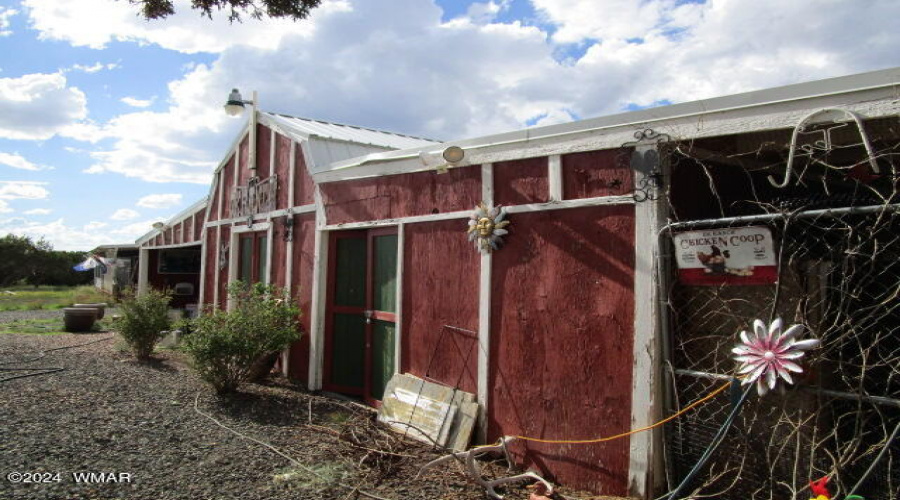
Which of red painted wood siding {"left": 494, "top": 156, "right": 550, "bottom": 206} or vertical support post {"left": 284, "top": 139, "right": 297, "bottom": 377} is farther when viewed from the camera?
vertical support post {"left": 284, "top": 139, "right": 297, "bottom": 377}

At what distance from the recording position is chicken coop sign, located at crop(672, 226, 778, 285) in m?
3.11

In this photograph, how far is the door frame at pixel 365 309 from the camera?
5922mm

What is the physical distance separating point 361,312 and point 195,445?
2.41m

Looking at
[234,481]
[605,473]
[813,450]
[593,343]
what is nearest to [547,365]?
[593,343]

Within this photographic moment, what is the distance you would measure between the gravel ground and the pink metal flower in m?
1.91

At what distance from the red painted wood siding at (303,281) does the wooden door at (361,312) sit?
1.23 feet

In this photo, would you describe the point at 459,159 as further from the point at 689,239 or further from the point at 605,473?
the point at 605,473

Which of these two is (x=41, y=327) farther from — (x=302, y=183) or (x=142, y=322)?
(x=302, y=183)

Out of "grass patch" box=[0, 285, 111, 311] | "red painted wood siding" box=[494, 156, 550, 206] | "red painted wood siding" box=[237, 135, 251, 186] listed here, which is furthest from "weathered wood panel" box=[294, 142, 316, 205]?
"grass patch" box=[0, 285, 111, 311]

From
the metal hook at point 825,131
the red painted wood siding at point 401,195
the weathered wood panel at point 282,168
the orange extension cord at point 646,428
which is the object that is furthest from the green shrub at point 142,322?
the metal hook at point 825,131

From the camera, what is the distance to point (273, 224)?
843 cm

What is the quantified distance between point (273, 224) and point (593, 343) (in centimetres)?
579

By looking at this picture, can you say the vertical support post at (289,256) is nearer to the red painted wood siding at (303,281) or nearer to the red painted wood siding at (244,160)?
the red painted wood siding at (303,281)

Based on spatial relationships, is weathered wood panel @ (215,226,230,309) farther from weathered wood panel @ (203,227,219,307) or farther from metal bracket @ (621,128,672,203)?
metal bracket @ (621,128,672,203)
